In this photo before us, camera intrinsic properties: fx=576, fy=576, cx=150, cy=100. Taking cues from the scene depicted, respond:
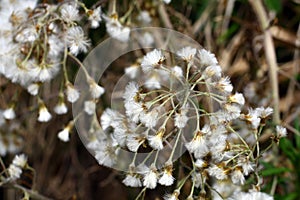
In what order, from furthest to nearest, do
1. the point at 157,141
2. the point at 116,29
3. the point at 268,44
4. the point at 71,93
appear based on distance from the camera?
the point at 268,44, the point at 116,29, the point at 71,93, the point at 157,141

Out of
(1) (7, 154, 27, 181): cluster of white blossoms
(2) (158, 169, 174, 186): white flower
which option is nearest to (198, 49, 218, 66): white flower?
(2) (158, 169, 174, 186): white flower

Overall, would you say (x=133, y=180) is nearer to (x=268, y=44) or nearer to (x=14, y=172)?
(x=14, y=172)

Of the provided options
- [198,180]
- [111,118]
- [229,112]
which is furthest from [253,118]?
[111,118]

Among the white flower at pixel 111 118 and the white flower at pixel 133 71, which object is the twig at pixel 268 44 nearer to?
the white flower at pixel 133 71

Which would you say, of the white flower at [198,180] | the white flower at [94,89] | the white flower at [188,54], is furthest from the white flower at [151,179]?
the white flower at [94,89]

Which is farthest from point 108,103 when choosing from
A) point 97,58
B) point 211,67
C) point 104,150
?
point 211,67

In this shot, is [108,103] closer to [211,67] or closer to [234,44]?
[234,44]
